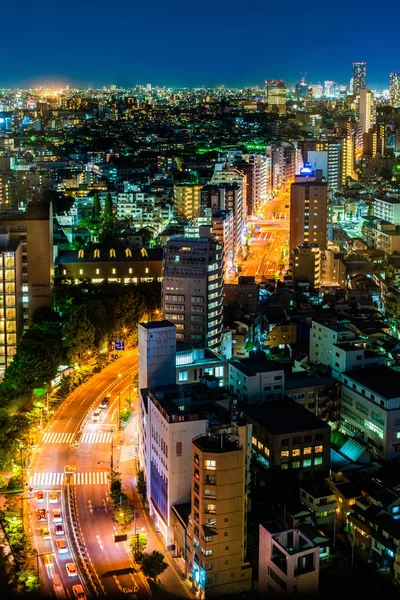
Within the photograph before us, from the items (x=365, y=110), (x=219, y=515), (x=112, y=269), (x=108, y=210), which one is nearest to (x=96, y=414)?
(x=219, y=515)

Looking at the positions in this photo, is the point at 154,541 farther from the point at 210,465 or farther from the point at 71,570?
the point at 210,465

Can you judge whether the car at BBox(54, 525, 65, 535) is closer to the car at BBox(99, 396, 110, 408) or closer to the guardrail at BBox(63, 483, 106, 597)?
the guardrail at BBox(63, 483, 106, 597)

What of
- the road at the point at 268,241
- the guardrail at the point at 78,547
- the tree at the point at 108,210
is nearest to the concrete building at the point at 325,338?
the guardrail at the point at 78,547

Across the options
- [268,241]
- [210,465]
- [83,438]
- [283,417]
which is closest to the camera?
[210,465]

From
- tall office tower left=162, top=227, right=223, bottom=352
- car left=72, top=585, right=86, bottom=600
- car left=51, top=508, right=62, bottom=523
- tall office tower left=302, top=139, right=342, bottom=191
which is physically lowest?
car left=72, top=585, right=86, bottom=600

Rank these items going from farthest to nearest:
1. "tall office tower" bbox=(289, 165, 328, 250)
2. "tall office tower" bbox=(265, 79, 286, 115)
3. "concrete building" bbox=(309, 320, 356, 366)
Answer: "tall office tower" bbox=(265, 79, 286, 115), "tall office tower" bbox=(289, 165, 328, 250), "concrete building" bbox=(309, 320, 356, 366)

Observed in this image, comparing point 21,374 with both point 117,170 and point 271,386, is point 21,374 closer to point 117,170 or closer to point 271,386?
point 271,386

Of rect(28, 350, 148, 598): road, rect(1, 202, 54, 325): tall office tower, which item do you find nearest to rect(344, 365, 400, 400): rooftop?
rect(28, 350, 148, 598): road
